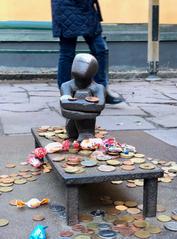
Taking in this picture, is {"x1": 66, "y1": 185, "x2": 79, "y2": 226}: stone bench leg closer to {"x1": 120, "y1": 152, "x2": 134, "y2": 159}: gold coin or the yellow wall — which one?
{"x1": 120, "y1": 152, "x2": 134, "y2": 159}: gold coin

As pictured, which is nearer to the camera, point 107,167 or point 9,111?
point 107,167

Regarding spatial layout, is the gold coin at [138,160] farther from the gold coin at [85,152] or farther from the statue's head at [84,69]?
the statue's head at [84,69]

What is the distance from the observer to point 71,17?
4.49 m

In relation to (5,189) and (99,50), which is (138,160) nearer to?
(5,189)

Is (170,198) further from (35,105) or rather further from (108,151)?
(35,105)

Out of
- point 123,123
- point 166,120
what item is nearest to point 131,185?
point 123,123

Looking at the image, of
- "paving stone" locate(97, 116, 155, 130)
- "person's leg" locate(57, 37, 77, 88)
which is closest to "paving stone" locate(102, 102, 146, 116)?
"paving stone" locate(97, 116, 155, 130)

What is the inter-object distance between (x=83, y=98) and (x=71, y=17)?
2.12m

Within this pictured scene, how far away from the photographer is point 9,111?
484 centimetres

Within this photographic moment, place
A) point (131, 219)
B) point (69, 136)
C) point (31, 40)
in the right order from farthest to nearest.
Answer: point (31, 40), point (69, 136), point (131, 219)

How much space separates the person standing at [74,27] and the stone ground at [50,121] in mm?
456

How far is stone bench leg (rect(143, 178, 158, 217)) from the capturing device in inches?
89.9

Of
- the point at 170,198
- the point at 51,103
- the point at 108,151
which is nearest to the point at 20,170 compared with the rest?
the point at 108,151

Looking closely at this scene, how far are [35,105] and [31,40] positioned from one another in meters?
2.33
